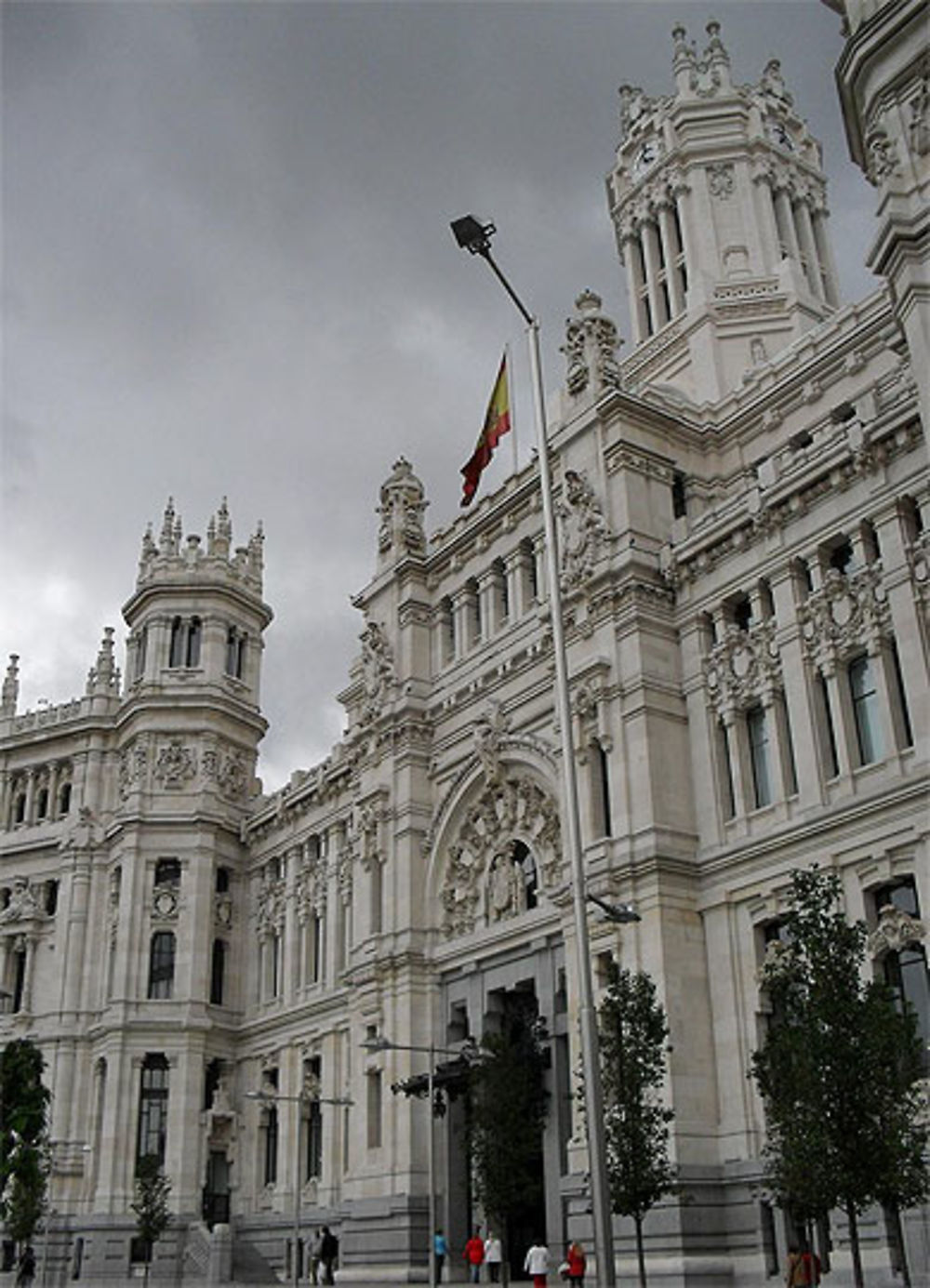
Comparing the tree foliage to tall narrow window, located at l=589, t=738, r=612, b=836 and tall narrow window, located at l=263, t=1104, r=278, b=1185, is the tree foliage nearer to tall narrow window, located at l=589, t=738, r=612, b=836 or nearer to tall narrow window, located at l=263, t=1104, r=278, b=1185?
tall narrow window, located at l=589, t=738, r=612, b=836

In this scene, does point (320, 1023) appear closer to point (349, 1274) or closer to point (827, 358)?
point (349, 1274)

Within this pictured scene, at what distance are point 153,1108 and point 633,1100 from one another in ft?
116

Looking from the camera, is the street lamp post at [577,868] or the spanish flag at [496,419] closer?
the street lamp post at [577,868]

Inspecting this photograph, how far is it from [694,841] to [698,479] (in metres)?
13.3

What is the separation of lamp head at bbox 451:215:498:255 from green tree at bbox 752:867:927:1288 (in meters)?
14.6

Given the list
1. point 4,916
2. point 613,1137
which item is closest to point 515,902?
point 613,1137

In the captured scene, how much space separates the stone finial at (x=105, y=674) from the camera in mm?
72812

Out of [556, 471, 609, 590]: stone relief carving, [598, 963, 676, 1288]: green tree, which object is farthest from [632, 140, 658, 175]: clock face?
[598, 963, 676, 1288]: green tree

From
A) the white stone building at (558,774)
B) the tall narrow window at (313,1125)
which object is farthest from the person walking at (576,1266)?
the tall narrow window at (313,1125)

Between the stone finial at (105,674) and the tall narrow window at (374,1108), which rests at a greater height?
the stone finial at (105,674)

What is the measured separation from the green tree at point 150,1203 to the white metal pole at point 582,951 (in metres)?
32.7

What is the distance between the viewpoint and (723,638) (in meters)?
40.4

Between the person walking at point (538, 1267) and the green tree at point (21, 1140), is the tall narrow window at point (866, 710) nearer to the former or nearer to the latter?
the person walking at point (538, 1267)

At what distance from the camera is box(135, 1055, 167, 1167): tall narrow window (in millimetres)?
59812
